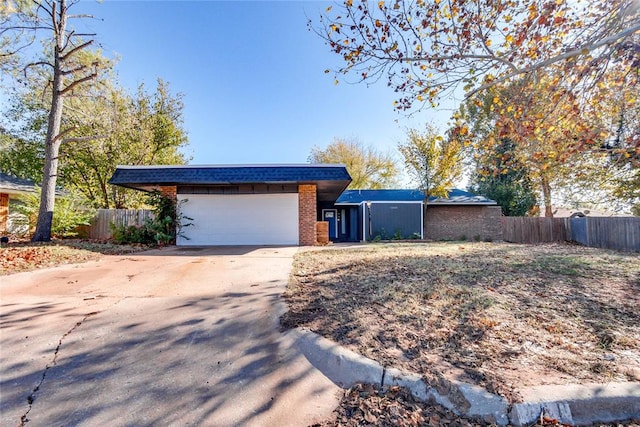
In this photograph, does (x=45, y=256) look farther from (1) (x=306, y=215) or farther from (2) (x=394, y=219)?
(2) (x=394, y=219)

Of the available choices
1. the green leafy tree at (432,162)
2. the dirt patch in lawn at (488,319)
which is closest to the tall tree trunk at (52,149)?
the dirt patch in lawn at (488,319)

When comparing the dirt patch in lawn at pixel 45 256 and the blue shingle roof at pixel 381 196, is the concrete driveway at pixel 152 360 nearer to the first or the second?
the dirt patch in lawn at pixel 45 256

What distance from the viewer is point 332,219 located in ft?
60.1

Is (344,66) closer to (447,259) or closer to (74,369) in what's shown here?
(447,259)

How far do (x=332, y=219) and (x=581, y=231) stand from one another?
479 inches

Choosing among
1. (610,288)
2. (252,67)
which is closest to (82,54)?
(252,67)

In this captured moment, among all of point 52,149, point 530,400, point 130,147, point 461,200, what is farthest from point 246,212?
point 461,200

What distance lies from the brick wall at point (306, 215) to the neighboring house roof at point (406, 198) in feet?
24.3

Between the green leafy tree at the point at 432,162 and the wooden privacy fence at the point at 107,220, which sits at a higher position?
the green leafy tree at the point at 432,162

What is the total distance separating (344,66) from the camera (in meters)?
4.64

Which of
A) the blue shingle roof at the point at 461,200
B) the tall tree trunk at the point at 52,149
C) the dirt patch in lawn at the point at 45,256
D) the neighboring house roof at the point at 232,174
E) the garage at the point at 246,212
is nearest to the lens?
the dirt patch in lawn at the point at 45,256

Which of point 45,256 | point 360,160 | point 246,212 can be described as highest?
point 360,160

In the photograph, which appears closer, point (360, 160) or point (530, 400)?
point (530, 400)

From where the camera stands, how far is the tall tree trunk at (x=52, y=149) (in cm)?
848
